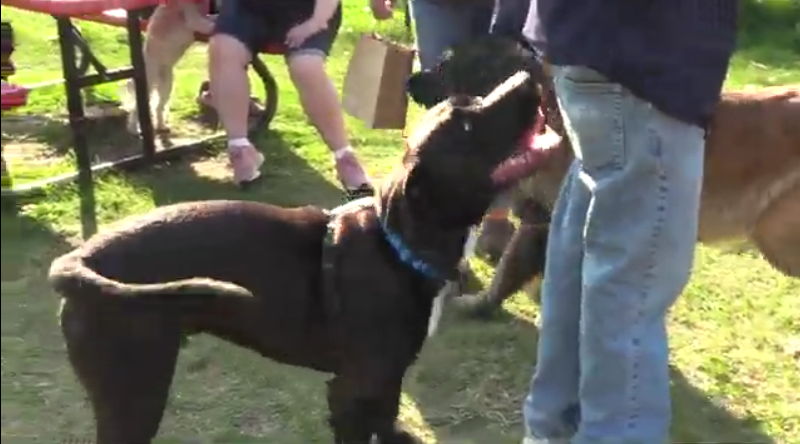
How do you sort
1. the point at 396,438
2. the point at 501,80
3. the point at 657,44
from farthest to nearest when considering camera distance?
the point at 501,80 → the point at 396,438 → the point at 657,44

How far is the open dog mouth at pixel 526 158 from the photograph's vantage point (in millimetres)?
2713

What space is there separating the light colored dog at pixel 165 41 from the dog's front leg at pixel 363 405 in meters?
2.81

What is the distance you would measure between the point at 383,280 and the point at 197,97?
378 centimetres

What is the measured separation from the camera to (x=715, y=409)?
3.37 m

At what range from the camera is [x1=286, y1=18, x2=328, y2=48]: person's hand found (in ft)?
15.7

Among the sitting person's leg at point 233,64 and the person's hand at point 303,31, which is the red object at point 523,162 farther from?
the sitting person's leg at point 233,64

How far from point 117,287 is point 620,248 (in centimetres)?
110

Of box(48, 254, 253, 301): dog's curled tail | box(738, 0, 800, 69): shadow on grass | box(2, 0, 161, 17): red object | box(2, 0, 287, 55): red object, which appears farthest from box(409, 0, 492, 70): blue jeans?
box(738, 0, 800, 69): shadow on grass

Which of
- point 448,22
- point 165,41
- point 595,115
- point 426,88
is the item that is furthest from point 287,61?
point 595,115

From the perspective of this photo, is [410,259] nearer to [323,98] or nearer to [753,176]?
[753,176]

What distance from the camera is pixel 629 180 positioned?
2.35 m

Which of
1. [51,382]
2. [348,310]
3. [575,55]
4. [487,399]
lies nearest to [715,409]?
[487,399]

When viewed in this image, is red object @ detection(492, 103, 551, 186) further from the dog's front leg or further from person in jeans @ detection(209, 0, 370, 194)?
person in jeans @ detection(209, 0, 370, 194)

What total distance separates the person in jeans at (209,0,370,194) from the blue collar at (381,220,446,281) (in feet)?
6.78
